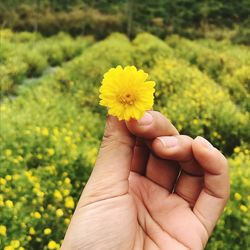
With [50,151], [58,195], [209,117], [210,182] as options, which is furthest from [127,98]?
[209,117]

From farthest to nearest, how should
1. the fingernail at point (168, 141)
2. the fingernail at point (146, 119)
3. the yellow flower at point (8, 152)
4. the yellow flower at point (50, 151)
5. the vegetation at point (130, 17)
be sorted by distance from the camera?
the vegetation at point (130, 17)
the yellow flower at point (50, 151)
the yellow flower at point (8, 152)
the fingernail at point (168, 141)
the fingernail at point (146, 119)

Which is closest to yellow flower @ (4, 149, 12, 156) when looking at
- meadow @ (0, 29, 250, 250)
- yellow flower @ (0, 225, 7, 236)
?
meadow @ (0, 29, 250, 250)

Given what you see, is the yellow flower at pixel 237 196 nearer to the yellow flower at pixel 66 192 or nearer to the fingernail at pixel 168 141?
the yellow flower at pixel 66 192

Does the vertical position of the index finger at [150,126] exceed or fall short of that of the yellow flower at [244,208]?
it exceeds it

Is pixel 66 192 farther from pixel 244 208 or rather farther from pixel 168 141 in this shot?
pixel 168 141

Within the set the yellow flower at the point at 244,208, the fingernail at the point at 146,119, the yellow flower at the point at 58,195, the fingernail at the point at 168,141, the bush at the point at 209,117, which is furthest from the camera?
the bush at the point at 209,117

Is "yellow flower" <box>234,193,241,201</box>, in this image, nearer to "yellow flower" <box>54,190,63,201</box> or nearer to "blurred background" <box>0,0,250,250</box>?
"blurred background" <box>0,0,250,250</box>

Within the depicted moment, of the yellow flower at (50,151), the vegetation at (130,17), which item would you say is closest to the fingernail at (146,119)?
the yellow flower at (50,151)
